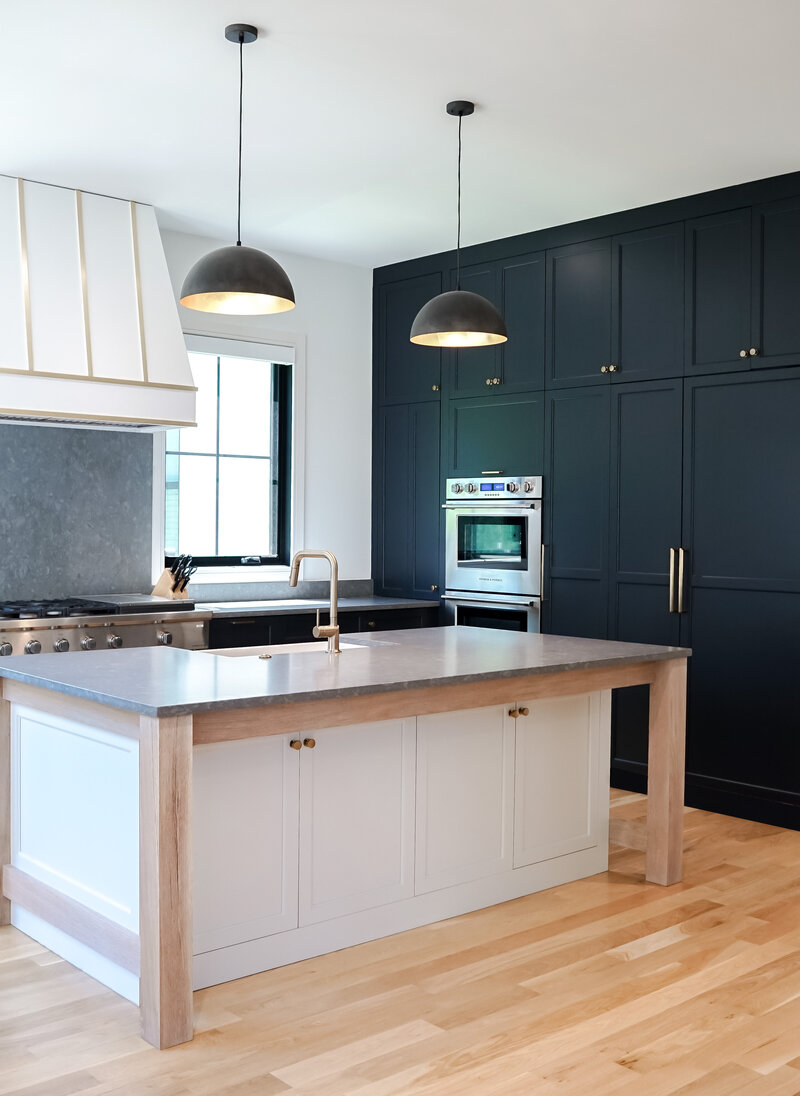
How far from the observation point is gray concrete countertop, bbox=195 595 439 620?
17.2 ft

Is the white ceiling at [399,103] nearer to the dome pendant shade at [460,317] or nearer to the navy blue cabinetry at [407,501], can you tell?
the dome pendant shade at [460,317]

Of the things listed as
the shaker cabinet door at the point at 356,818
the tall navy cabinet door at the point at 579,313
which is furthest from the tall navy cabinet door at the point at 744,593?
the shaker cabinet door at the point at 356,818

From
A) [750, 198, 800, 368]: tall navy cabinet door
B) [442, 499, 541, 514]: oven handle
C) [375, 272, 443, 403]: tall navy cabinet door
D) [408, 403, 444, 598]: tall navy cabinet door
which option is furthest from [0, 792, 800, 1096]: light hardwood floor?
[375, 272, 443, 403]: tall navy cabinet door

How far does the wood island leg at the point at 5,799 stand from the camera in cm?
332

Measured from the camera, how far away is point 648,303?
5125 mm

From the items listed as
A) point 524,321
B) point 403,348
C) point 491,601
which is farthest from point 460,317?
point 403,348

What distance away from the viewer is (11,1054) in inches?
98.4

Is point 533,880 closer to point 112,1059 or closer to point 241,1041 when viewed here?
point 241,1041

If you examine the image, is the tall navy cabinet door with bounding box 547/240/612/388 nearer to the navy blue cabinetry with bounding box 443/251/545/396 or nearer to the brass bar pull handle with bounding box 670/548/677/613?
the navy blue cabinetry with bounding box 443/251/545/396

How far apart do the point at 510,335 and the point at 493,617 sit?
5.01 feet

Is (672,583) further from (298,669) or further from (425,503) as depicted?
(298,669)

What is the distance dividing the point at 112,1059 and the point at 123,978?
36 cm

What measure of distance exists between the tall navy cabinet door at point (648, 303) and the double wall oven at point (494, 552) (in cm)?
82

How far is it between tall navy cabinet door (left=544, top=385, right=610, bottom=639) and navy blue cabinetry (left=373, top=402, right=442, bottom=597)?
0.83m
